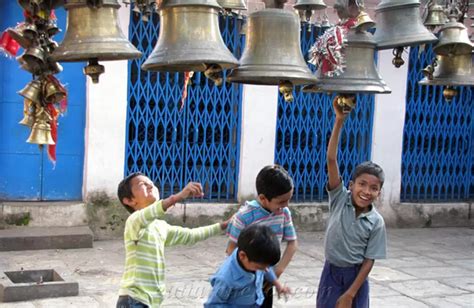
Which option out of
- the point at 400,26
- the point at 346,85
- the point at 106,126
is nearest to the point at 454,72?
the point at 400,26

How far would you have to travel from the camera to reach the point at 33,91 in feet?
7.14

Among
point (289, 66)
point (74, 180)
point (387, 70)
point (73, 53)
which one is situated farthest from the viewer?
point (387, 70)

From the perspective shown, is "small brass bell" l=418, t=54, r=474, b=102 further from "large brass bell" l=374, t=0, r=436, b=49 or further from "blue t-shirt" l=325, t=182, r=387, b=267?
"blue t-shirt" l=325, t=182, r=387, b=267

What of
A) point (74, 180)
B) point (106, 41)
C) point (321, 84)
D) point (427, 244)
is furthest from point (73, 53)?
point (427, 244)

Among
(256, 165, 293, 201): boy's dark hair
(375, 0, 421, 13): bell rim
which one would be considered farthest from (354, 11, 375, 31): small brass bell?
(256, 165, 293, 201): boy's dark hair

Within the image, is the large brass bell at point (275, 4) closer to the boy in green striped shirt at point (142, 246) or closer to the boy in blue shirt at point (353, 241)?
the boy in blue shirt at point (353, 241)

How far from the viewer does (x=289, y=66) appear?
2.57 metres

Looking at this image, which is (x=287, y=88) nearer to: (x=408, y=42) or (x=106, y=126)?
(x=408, y=42)

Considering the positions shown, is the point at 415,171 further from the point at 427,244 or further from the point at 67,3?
the point at 67,3

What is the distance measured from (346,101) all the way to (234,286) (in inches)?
37.8

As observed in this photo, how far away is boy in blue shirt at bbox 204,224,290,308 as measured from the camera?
277cm

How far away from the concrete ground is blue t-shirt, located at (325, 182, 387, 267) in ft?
6.36

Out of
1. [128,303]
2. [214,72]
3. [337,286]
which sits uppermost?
[214,72]

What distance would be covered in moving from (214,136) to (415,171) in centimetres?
301
